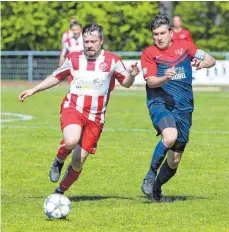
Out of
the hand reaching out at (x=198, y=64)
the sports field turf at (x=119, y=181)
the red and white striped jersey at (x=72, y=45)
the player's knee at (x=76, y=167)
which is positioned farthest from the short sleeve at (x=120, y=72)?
the red and white striped jersey at (x=72, y=45)

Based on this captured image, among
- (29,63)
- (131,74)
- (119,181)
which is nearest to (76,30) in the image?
(29,63)

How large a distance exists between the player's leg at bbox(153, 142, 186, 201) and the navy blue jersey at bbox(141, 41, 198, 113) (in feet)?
1.36

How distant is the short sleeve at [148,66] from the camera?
9594mm

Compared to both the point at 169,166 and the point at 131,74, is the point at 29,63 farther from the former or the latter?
the point at 131,74

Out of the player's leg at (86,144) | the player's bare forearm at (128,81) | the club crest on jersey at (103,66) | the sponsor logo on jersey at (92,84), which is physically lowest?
the player's leg at (86,144)

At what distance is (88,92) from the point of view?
9516 mm

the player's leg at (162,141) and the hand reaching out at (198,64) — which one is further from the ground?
the hand reaching out at (198,64)

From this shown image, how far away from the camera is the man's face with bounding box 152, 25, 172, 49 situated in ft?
31.5

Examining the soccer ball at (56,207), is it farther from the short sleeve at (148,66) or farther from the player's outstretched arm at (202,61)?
the player's outstretched arm at (202,61)

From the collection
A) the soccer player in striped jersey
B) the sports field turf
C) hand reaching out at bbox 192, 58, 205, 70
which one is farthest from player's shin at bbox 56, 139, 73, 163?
hand reaching out at bbox 192, 58, 205, 70

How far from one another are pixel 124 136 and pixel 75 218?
25.7 ft

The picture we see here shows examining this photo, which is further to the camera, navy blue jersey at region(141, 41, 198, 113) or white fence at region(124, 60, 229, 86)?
white fence at region(124, 60, 229, 86)

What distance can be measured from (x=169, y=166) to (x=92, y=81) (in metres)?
1.33

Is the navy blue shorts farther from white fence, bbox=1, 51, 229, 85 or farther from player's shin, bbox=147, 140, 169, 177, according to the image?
white fence, bbox=1, 51, 229, 85
